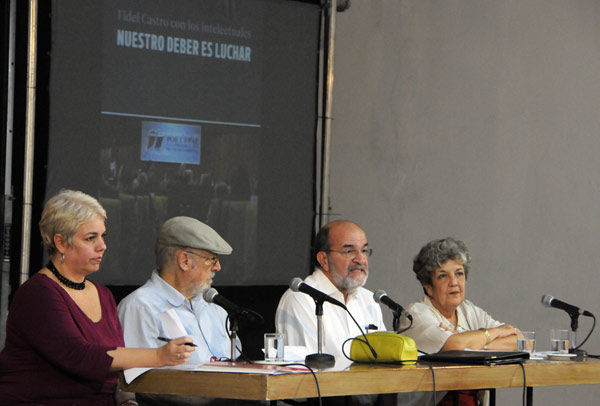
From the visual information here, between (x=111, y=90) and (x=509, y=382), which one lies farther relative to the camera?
(x=111, y=90)

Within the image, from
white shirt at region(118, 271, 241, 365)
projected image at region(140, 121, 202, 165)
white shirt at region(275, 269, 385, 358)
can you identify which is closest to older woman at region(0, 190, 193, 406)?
white shirt at region(118, 271, 241, 365)

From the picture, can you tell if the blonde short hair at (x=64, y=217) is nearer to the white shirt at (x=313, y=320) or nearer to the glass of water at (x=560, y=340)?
the white shirt at (x=313, y=320)

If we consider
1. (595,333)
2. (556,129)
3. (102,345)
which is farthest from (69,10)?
(595,333)

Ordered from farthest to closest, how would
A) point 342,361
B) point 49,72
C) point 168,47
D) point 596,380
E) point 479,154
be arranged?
1. point 479,154
2. point 168,47
3. point 49,72
4. point 596,380
5. point 342,361

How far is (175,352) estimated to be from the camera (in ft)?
9.34

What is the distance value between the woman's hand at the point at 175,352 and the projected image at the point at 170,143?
6.28ft

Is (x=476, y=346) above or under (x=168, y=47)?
under

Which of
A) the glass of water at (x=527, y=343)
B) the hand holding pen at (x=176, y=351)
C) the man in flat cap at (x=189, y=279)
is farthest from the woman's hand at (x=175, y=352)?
the glass of water at (x=527, y=343)

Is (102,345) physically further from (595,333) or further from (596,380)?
(595,333)

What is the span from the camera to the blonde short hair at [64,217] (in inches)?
127

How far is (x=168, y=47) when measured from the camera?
467 centimetres

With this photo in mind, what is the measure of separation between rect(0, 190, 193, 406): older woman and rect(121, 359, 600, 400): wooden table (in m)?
0.11

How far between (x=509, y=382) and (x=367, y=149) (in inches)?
107

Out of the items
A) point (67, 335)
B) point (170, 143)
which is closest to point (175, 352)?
point (67, 335)
